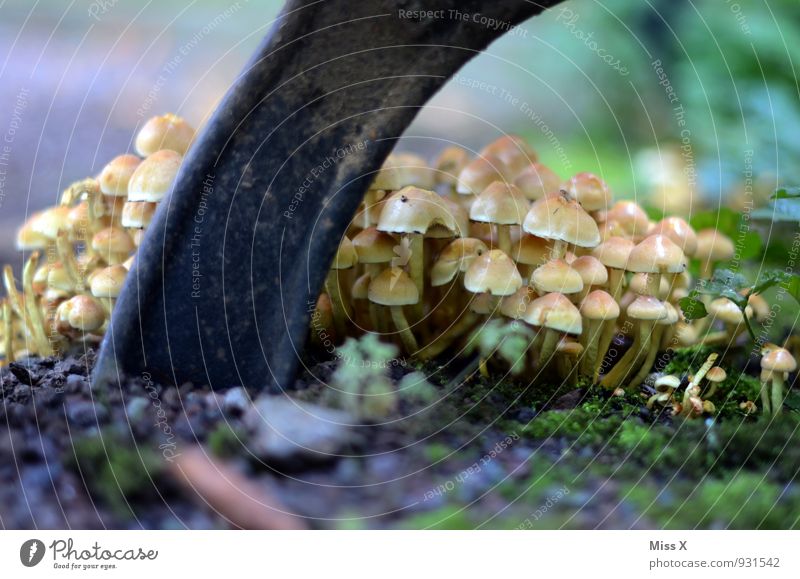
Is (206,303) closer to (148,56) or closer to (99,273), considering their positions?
(99,273)

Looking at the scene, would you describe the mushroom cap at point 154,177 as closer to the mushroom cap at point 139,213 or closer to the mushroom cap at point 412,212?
the mushroom cap at point 139,213

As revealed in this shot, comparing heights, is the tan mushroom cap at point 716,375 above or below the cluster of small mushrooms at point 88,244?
below

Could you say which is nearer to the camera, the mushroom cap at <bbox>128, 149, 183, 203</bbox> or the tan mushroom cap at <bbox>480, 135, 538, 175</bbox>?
the mushroom cap at <bbox>128, 149, 183, 203</bbox>

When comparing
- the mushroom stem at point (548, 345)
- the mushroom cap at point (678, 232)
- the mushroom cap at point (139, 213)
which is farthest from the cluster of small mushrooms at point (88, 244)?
the mushroom cap at point (678, 232)

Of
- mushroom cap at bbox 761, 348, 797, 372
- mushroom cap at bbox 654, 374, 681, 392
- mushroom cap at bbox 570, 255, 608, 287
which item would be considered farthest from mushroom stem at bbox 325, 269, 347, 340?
mushroom cap at bbox 761, 348, 797, 372

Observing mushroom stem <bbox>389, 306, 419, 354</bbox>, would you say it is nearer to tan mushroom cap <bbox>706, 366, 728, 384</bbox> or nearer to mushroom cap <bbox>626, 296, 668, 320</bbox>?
mushroom cap <bbox>626, 296, 668, 320</bbox>

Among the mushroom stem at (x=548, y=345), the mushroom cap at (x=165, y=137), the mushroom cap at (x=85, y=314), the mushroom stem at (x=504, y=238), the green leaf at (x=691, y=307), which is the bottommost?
the mushroom stem at (x=548, y=345)
